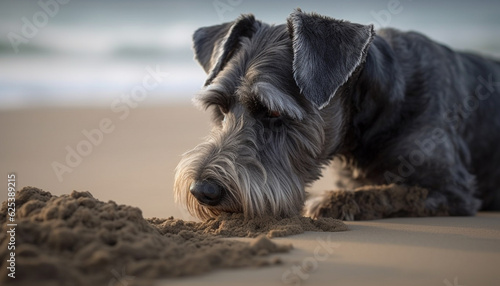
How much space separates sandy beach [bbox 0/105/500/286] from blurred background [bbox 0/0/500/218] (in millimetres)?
47

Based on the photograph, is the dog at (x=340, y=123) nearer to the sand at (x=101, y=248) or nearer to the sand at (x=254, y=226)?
the sand at (x=254, y=226)

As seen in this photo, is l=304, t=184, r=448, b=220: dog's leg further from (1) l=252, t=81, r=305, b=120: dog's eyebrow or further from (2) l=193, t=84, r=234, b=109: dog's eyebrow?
(2) l=193, t=84, r=234, b=109: dog's eyebrow

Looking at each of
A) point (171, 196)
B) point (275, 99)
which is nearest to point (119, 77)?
point (171, 196)

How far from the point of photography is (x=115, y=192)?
22.0 ft

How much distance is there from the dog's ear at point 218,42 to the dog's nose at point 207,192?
139 centimetres

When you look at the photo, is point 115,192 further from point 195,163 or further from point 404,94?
point 404,94

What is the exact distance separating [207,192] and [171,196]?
9.96ft

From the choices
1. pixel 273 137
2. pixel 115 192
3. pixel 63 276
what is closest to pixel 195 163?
pixel 273 137

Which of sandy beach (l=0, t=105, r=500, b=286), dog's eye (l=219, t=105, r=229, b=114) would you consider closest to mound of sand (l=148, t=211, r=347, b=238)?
sandy beach (l=0, t=105, r=500, b=286)

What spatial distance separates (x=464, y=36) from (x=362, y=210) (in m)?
Answer: 18.7

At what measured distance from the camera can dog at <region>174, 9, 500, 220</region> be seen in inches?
158

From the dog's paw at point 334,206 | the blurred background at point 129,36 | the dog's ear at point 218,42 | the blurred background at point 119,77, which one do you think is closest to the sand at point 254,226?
the dog's paw at point 334,206

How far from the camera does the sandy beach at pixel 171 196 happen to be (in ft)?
8.60

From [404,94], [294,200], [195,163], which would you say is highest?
[404,94]
